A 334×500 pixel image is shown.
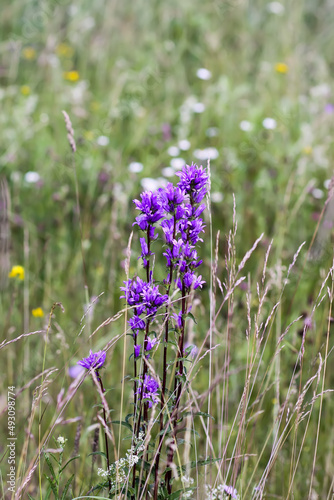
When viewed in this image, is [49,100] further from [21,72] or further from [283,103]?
[283,103]

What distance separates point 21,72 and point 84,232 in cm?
250

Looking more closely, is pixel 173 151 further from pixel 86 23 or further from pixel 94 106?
pixel 86 23

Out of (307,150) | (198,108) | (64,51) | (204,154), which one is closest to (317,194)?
(307,150)

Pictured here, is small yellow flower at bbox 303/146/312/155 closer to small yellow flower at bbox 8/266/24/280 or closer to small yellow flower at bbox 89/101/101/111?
small yellow flower at bbox 89/101/101/111

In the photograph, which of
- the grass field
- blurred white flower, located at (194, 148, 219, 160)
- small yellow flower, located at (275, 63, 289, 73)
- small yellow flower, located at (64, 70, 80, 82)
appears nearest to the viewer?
the grass field

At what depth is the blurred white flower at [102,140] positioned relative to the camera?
348 centimetres

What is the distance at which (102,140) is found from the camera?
3.51 meters

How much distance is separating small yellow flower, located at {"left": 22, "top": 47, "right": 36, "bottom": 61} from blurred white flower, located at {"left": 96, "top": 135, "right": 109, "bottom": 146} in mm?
1748

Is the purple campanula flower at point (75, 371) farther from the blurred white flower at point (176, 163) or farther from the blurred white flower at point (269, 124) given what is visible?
the blurred white flower at point (269, 124)

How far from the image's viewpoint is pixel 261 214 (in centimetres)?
318

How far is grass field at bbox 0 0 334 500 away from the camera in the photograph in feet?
4.66

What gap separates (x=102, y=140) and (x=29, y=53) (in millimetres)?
1888

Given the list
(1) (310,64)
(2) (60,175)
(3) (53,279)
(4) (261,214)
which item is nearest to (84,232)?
(3) (53,279)

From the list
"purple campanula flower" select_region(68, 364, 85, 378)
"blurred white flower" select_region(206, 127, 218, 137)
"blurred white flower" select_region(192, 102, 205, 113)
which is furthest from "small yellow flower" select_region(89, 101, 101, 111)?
"purple campanula flower" select_region(68, 364, 85, 378)
